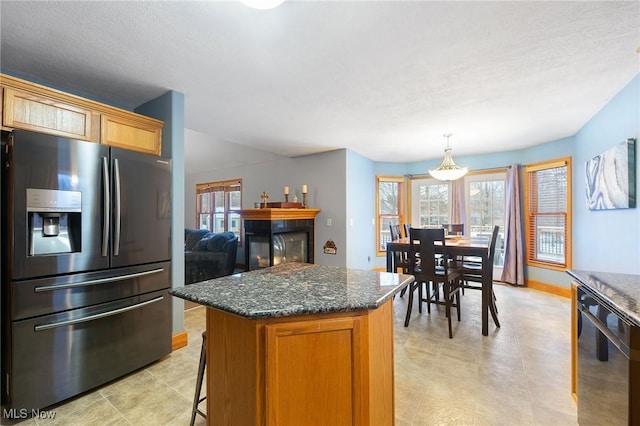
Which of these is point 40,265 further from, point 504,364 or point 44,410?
point 504,364

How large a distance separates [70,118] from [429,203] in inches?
215

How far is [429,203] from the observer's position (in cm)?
558

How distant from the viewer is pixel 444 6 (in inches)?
58.0

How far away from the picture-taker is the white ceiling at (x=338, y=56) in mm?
1532

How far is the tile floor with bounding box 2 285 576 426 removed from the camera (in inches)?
65.6


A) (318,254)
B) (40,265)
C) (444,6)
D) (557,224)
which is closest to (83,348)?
(40,265)

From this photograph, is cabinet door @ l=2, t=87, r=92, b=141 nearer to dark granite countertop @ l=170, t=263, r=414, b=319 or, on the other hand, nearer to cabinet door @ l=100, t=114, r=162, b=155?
cabinet door @ l=100, t=114, r=162, b=155

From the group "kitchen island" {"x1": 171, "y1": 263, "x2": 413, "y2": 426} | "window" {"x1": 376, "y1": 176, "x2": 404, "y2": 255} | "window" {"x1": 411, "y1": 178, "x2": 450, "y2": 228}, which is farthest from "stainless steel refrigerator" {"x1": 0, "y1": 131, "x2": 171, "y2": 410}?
"window" {"x1": 411, "y1": 178, "x2": 450, "y2": 228}

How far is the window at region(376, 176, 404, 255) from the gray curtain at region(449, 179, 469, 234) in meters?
0.99

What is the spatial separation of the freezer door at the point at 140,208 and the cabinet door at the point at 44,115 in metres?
0.35

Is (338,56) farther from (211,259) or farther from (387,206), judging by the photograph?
(387,206)

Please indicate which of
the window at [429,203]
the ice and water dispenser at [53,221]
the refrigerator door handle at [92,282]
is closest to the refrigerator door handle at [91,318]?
the refrigerator door handle at [92,282]

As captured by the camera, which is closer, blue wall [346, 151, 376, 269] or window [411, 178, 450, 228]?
blue wall [346, 151, 376, 269]

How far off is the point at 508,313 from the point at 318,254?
285 cm
